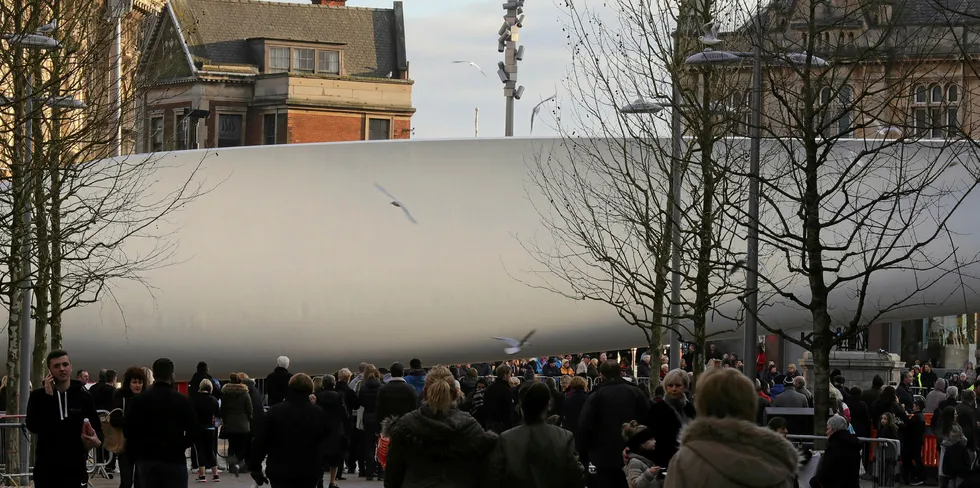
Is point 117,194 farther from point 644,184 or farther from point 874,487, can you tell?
point 874,487

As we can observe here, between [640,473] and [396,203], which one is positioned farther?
[396,203]

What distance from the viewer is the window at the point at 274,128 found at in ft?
215

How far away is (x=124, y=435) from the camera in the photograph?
377 inches

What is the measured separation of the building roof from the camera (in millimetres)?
67062

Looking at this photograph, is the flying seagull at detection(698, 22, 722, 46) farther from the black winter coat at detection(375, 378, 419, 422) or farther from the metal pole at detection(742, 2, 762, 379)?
Result: the black winter coat at detection(375, 378, 419, 422)

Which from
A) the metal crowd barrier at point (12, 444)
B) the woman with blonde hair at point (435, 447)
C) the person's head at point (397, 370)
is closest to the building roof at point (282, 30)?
the metal crowd barrier at point (12, 444)

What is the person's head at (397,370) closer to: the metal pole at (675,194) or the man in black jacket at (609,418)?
the man in black jacket at (609,418)

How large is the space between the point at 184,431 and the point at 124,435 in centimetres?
40

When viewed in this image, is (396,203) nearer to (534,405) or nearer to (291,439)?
(291,439)

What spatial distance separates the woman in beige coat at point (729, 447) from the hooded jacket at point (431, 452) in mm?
2616

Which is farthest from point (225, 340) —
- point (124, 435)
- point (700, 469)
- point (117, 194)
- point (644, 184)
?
point (700, 469)

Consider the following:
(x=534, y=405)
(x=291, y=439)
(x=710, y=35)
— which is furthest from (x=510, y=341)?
(x=534, y=405)

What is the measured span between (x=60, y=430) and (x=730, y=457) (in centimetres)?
568

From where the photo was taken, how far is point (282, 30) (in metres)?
67.8
